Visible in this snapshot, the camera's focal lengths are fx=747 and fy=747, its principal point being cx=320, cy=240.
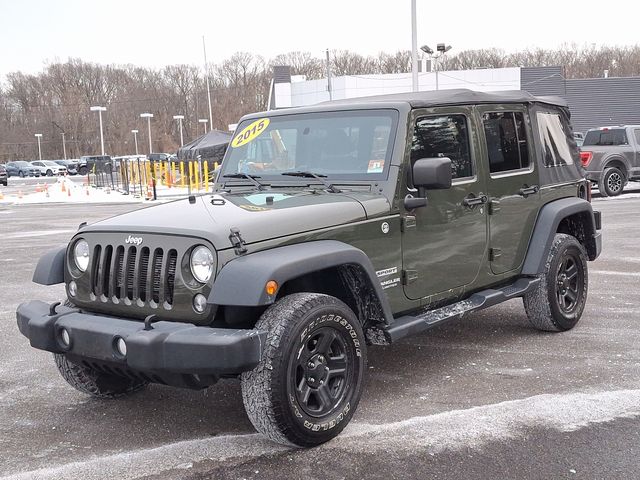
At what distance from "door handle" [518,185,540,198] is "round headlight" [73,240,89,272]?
3293mm

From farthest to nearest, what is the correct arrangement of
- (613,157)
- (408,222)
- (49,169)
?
(49,169)
(613,157)
(408,222)

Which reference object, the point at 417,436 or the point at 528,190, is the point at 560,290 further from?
the point at 417,436

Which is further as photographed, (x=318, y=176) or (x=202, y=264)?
(x=318, y=176)

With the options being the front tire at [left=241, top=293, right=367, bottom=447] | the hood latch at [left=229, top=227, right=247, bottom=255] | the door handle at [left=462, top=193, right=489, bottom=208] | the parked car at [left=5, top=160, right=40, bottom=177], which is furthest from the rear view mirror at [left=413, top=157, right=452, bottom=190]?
the parked car at [left=5, top=160, right=40, bottom=177]

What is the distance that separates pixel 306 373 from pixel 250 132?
225 cm

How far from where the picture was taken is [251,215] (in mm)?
4125

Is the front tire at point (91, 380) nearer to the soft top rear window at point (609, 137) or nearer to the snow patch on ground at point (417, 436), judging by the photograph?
the snow patch on ground at point (417, 436)

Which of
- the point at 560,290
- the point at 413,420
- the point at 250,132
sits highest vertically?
the point at 250,132

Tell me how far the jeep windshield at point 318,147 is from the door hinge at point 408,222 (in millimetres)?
311

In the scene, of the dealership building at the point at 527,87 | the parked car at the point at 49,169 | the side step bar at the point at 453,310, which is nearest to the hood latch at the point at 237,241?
the side step bar at the point at 453,310

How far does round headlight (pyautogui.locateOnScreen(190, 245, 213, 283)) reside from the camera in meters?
3.83

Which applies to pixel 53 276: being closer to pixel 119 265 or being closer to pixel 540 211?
pixel 119 265

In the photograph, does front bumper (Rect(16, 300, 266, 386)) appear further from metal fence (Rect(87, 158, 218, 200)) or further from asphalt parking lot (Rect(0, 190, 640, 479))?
metal fence (Rect(87, 158, 218, 200))

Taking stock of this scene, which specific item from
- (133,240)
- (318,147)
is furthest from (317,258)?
(318,147)
